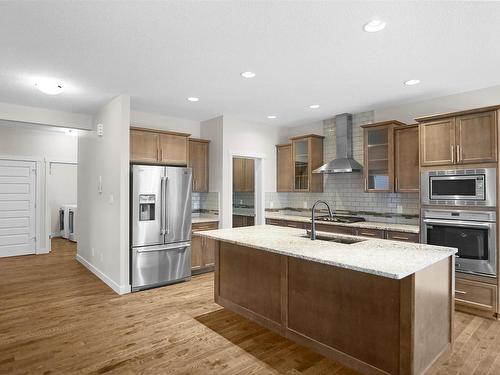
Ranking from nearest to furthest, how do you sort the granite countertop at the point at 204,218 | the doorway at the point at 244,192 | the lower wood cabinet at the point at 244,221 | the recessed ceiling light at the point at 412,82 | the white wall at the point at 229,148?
the recessed ceiling light at the point at 412,82, the granite countertop at the point at 204,218, the white wall at the point at 229,148, the lower wood cabinet at the point at 244,221, the doorway at the point at 244,192

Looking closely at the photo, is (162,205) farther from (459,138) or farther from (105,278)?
(459,138)

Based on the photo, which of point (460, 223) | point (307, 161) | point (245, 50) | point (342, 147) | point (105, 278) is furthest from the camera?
point (307, 161)

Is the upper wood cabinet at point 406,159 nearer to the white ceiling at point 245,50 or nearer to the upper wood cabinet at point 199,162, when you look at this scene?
the white ceiling at point 245,50

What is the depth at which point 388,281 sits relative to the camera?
2.17 m

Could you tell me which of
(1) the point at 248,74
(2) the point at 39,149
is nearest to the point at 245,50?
(1) the point at 248,74

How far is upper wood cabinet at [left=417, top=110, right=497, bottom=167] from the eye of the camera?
133 inches

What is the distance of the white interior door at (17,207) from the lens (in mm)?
6457

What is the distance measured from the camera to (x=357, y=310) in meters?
2.34

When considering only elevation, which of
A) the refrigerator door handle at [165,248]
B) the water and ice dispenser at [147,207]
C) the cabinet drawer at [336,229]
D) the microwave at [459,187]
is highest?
the microwave at [459,187]

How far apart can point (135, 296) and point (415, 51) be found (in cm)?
420

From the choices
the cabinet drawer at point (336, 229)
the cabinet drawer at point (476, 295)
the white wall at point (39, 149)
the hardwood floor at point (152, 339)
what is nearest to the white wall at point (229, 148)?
the cabinet drawer at point (336, 229)

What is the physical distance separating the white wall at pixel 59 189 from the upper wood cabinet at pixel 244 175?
4719 millimetres

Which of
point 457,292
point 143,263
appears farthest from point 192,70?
point 457,292

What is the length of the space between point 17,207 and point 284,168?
18.6ft
